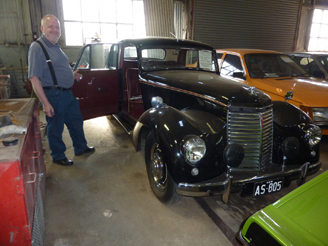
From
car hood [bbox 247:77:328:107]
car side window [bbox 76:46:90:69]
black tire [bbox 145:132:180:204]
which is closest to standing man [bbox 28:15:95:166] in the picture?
car side window [bbox 76:46:90:69]

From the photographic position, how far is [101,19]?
307 inches

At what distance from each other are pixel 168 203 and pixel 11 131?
1.65m

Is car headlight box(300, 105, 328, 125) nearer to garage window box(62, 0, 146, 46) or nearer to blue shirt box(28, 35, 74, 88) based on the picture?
blue shirt box(28, 35, 74, 88)

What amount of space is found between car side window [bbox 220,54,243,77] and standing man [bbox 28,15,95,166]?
2.96 meters

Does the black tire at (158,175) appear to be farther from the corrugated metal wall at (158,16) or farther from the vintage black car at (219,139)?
the corrugated metal wall at (158,16)

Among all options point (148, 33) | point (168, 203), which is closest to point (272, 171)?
point (168, 203)

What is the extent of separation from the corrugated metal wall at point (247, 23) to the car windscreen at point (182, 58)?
549cm

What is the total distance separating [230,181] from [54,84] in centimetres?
236

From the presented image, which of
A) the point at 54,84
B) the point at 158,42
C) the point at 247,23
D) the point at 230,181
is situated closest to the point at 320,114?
the point at 230,181

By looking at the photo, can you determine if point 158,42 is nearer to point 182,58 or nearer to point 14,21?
point 182,58

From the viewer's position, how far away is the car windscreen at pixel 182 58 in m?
3.64

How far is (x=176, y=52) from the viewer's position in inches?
144

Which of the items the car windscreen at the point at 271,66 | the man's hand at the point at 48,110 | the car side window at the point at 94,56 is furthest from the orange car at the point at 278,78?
the man's hand at the point at 48,110

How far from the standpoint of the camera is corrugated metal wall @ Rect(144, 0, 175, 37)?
317 inches
